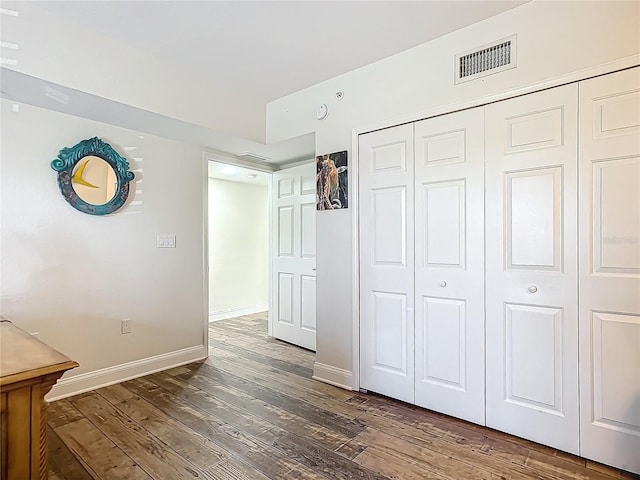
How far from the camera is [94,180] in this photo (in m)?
2.77

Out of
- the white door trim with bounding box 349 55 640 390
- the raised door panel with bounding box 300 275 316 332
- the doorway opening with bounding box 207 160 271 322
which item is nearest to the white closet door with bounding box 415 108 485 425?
the white door trim with bounding box 349 55 640 390

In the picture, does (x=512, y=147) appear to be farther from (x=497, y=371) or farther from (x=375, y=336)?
(x=375, y=336)

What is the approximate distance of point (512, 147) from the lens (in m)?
2.06

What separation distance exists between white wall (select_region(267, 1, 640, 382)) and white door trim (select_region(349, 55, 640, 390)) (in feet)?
0.10

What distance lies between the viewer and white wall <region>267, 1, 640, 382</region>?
71.4 inches

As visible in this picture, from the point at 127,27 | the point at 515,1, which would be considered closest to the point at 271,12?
the point at 127,27

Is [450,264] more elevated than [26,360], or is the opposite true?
[450,264]

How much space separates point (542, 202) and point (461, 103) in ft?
2.59

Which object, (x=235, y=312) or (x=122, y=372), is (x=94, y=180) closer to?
(x=122, y=372)

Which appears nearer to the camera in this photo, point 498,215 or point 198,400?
point 498,215

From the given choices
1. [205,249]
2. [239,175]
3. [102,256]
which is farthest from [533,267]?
[239,175]

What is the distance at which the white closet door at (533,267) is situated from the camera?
74.0 inches

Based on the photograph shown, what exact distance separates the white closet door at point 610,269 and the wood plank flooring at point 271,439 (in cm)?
22

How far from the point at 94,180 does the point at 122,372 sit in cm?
159
